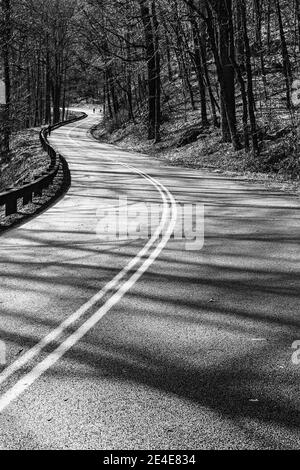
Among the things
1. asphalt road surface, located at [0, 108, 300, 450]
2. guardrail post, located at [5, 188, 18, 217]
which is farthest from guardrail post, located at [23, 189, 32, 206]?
asphalt road surface, located at [0, 108, 300, 450]

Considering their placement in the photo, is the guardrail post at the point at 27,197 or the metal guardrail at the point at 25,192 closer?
the metal guardrail at the point at 25,192

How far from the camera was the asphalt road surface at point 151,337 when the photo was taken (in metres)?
4.00

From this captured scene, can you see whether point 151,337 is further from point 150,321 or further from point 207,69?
point 207,69

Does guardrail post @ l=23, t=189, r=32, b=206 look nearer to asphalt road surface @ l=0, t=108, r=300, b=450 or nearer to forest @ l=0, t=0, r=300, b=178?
asphalt road surface @ l=0, t=108, r=300, b=450

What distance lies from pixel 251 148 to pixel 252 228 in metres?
15.2

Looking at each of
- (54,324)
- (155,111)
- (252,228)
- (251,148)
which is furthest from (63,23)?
(54,324)

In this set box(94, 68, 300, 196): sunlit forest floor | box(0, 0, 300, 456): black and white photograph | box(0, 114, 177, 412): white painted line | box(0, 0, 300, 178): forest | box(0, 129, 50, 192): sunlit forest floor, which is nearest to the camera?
box(0, 0, 300, 456): black and white photograph

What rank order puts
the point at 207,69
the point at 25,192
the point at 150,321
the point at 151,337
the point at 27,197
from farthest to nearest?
the point at 207,69, the point at 27,197, the point at 25,192, the point at 150,321, the point at 151,337

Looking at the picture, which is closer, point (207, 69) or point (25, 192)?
point (25, 192)

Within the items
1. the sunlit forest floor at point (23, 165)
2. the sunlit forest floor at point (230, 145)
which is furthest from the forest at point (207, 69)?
the sunlit forest floor at point (23, 165)

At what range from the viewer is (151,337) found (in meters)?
5.76

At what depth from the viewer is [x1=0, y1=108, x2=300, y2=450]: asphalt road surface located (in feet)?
13.1

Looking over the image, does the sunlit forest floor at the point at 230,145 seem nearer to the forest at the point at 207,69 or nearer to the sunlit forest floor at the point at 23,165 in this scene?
the forest at the point at 207,69

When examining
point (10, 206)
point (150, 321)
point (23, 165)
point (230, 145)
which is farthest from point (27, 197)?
point (23, 165)
